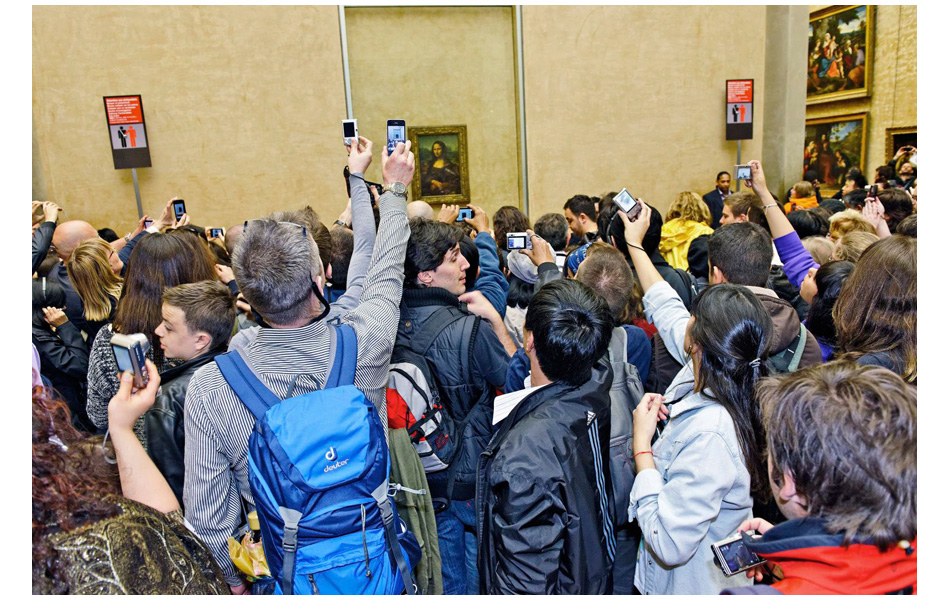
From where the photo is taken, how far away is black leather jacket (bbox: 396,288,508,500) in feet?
8.20

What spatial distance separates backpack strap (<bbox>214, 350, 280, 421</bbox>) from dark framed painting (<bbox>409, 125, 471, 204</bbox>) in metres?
8.37

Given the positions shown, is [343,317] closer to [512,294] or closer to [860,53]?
[512,294]

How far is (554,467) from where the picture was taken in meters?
1.80

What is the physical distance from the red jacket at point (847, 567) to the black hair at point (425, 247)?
1848 millimetres

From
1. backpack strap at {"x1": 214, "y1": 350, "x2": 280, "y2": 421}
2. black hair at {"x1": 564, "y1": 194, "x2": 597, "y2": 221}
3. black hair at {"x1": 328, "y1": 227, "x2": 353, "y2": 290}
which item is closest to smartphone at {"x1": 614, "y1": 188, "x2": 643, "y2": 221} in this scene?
black hair at {"x1": 328, "y1": 227, "x2": 353, "y2": 290}

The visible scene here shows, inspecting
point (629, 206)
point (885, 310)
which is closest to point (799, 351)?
point (885, 310)

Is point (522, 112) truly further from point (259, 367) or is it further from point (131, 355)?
point (131, 355)

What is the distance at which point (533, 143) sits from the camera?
33.2 feet

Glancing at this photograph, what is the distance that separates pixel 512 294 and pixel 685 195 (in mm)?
2255

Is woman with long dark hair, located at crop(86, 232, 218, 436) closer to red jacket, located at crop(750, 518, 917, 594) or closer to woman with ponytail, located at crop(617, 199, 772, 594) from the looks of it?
woman with ponytail, located at crop(617, 199, 772, 594)

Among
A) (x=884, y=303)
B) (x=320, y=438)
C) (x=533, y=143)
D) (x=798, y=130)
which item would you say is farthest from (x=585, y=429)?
A: (x=798, y=130)

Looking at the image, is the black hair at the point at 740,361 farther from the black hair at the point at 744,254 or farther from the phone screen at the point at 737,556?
the black hair at the point at 744,254

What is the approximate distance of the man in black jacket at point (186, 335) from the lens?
2.13 metres

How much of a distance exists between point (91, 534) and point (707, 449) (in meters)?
1.52
